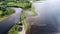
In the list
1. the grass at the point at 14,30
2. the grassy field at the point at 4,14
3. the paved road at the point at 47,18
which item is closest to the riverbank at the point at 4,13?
the grassy field at the point at 4,14

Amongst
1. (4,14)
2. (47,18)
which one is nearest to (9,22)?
(4,14)

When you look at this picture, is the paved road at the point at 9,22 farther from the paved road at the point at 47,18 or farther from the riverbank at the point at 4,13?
the paved road at the point at 47,18

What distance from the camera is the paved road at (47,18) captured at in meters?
1.84

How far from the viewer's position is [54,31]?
1.83 m

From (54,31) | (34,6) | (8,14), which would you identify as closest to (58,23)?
(54,31)

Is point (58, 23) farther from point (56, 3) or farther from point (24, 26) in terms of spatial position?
point (24, 26)

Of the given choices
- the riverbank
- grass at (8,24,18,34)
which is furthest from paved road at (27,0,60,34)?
the riverbank

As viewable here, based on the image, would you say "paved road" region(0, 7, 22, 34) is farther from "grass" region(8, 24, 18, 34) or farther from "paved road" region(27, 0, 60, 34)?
"paved road" region(27, 0, 60, 34)

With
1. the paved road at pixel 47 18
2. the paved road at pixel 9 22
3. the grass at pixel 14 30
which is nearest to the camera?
the paved road at pixel 9 22

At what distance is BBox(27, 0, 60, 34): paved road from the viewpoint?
1.84 metres

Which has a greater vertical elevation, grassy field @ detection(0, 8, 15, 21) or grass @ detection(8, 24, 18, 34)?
grassy field @ detection(0, 8, 15, 21)

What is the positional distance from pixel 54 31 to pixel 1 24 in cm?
74

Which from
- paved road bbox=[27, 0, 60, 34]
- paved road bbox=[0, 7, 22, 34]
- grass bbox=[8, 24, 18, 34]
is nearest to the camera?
paved road bbox=[0, 7, 22, 34]

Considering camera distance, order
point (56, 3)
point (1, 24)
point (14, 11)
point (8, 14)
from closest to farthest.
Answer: point (1, 24) < point (8, 14) < point (14, 11) < point (56, 3)
